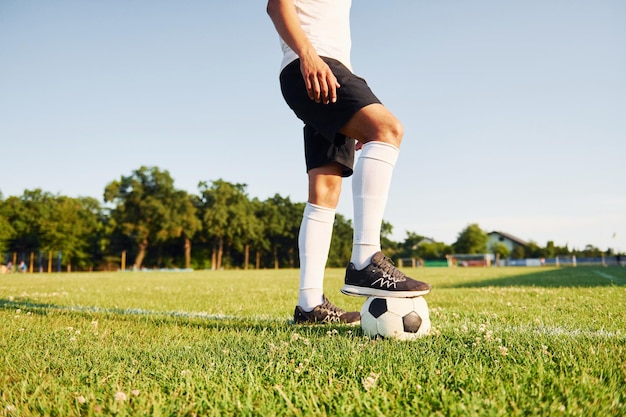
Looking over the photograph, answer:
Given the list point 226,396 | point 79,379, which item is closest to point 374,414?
point 226,396

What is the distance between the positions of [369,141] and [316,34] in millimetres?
933

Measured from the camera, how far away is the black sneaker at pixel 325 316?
351 centimetres

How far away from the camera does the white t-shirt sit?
11.0ft

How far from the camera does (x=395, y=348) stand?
2.38 metres

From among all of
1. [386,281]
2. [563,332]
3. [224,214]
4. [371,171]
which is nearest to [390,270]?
[386,281]

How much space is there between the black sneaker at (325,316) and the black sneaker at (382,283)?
2.19 feet

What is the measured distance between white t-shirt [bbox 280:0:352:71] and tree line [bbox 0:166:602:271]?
55.1 m

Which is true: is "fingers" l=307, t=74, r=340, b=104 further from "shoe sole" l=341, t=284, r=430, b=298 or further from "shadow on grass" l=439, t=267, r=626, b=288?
"shadow on grass" l=439, t=267, r=626, b=288

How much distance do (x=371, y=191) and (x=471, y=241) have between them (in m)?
93.9

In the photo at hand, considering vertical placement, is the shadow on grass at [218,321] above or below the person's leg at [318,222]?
below

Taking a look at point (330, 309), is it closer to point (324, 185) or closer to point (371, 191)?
point (324, 185)

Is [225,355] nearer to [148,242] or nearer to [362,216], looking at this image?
[362,216]

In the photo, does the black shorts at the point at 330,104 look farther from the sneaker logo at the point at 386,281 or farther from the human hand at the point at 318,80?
the sneaker logo at the point at 386,281

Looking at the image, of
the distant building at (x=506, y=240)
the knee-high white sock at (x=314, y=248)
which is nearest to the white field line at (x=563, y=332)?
the knee-high white sock at (x=314, y=248)
